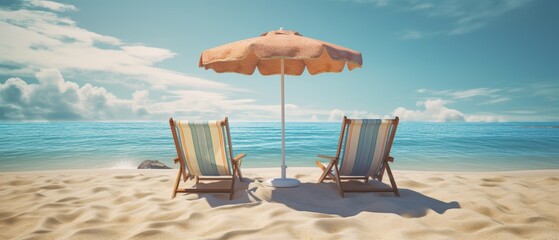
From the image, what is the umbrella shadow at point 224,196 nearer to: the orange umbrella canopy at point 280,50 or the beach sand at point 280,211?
the beach sand at point 280,211

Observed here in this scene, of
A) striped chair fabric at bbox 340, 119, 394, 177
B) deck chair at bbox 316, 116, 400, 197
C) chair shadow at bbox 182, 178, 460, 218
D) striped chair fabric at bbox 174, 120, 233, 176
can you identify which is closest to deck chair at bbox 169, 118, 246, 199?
striped chair fabric at bbox 174, 120, 233, 176

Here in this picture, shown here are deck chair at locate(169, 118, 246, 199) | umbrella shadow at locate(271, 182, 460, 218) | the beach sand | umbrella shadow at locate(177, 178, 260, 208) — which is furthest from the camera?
deck chair at locate(169, 118, 246, 199)

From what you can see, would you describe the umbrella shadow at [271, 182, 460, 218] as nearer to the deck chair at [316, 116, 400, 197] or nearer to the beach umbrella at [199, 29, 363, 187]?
the deck chair at [316, 116, 400, 197]

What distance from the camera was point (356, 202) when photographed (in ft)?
11.8

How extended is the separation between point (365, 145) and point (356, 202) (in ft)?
2.42

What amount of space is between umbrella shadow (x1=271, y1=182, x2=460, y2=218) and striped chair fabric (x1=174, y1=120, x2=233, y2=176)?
2.60ft

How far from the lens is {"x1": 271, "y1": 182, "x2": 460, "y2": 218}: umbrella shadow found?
10.5 feet

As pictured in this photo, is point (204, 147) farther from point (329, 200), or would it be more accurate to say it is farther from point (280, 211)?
point (329, 200)

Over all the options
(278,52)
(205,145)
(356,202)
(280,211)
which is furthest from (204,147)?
(356,202)

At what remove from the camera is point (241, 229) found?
2510mm

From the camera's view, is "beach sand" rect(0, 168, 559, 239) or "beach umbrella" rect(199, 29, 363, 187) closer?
"beach sand" rect(0, 168, 559, 239)

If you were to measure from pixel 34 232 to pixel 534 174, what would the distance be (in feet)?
24.2

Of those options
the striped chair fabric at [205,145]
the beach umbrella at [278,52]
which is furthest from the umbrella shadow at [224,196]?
the beach umbrella at [278,52]

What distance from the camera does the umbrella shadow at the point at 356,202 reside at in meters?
3.20
